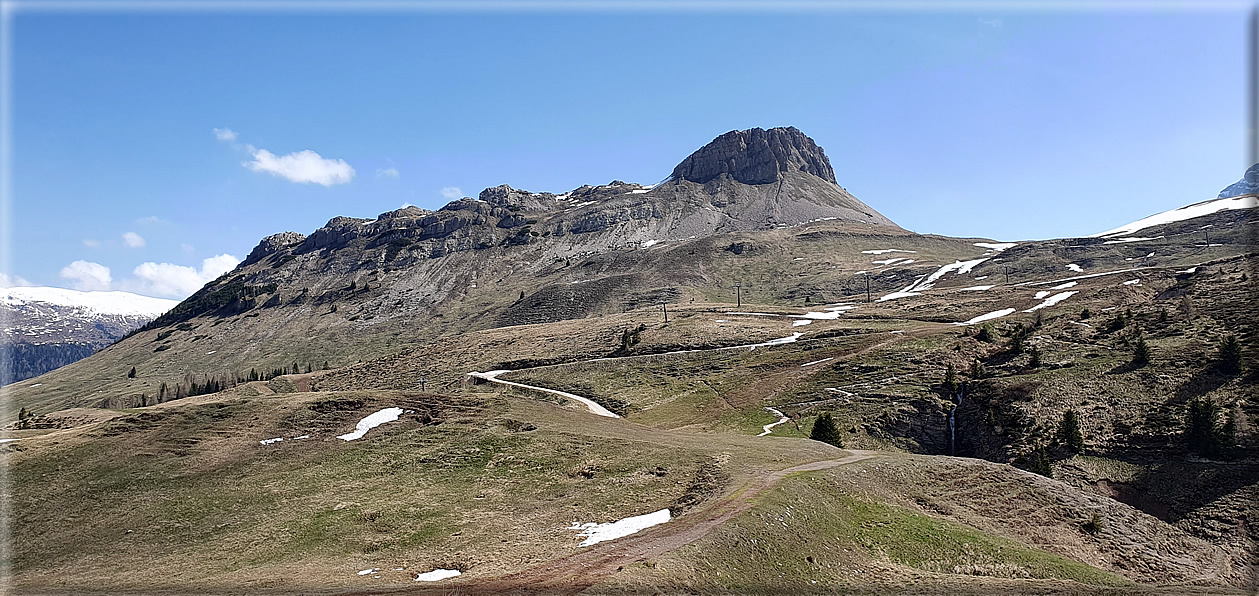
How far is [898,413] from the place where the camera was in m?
60.9

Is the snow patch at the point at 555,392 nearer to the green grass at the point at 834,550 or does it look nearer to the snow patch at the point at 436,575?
the green grass at the point at 834,550

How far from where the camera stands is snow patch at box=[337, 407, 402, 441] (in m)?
42.1

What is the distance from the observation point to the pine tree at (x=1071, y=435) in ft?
157

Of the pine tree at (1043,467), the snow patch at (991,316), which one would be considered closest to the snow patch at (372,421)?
the pine tree at (1043,467)

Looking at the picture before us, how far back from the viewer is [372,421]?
147 ft

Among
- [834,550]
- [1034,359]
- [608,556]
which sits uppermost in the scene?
[1034,359]

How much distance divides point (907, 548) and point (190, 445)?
39611 mm

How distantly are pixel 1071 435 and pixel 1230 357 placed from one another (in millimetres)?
15074

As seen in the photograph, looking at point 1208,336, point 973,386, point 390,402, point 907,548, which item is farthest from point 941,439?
point 390,402

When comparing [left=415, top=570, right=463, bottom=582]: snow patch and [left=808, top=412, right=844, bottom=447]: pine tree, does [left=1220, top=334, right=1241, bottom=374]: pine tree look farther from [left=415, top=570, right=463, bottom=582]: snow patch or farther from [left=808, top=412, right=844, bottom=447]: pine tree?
[left=415, top=570, right=463, bottom=582]: snow patch

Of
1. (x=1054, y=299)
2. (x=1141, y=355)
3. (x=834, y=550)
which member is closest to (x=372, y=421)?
(x=834, y=550)

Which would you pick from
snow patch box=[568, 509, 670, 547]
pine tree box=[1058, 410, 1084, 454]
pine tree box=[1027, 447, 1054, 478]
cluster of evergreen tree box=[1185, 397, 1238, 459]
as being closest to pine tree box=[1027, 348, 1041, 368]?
pine tree box=[1058, 410, 1084, 454]

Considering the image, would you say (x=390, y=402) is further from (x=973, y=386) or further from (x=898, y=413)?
(x=973, y=386)

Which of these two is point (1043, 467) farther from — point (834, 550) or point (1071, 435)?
point (834, 550)
